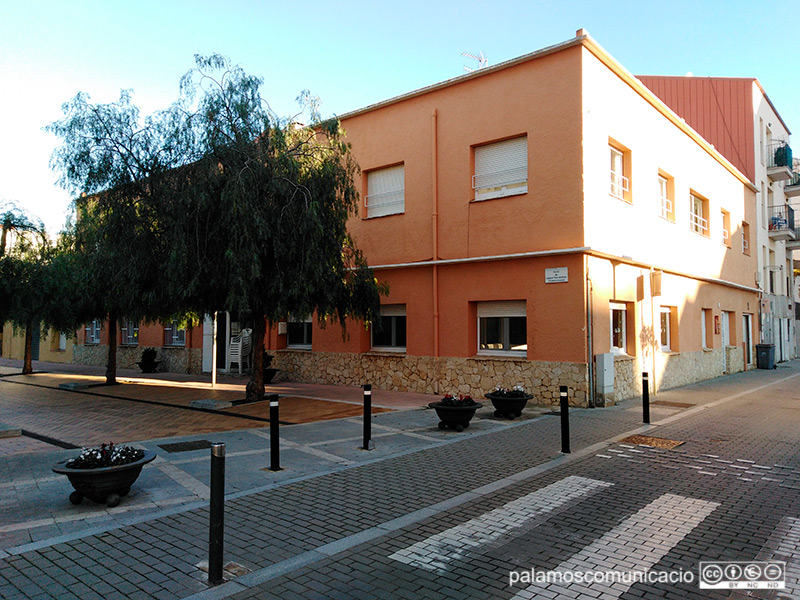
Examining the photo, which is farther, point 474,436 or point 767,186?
point 767,186

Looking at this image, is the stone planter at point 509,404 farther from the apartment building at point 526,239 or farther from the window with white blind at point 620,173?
the window with white blind at point 620,173

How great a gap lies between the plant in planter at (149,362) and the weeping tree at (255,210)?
484 inches

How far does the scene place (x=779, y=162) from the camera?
29.5 meters

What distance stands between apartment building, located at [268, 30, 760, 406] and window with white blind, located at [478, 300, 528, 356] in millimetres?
32

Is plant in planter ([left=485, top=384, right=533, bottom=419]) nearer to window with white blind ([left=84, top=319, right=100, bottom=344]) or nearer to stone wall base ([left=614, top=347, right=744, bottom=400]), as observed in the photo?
stone wall base ([left=614, top=347, right=744, bottom=400])

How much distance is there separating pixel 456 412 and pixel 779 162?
2907cm

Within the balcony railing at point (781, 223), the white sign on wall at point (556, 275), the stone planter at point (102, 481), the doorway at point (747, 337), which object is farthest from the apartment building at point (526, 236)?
the balcony railing at point (781, 223)

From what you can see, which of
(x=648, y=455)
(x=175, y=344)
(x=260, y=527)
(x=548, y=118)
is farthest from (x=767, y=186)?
(x=260, y=527)

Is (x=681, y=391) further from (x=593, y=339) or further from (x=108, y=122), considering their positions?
A: (x=108, y=122)

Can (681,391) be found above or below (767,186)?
below

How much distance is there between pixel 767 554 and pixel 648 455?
3.58 meters

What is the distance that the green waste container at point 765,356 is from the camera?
23875 millimetres

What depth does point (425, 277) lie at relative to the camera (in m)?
14.9

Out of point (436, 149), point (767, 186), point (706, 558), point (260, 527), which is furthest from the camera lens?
point (767, 186)
